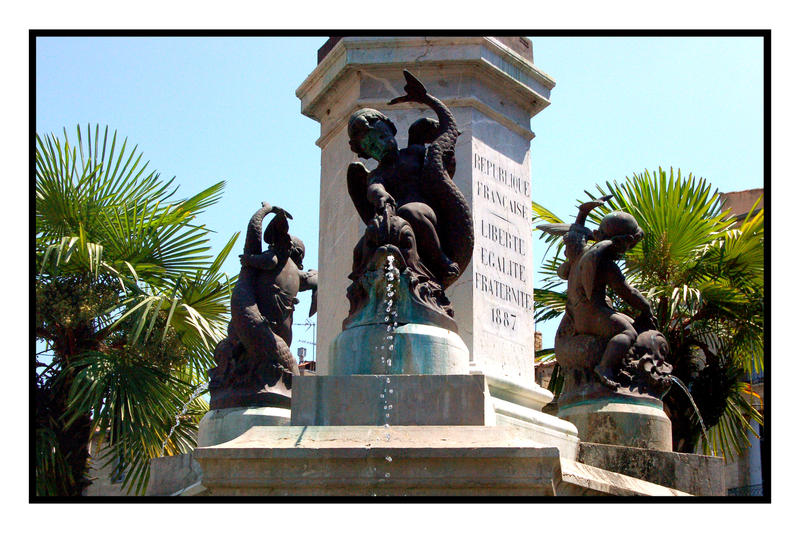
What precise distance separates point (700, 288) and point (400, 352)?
7.44 metres

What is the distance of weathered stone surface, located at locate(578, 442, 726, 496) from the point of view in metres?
8.30

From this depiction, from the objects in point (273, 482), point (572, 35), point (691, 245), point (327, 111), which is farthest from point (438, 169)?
point (691, 245)

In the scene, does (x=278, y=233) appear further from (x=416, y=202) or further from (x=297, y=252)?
(x=416, y=202)

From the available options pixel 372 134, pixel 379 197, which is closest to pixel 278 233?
pixel 372 134

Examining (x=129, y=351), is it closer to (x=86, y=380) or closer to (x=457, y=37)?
(x=86, y=380)

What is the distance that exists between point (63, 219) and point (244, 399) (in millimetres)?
4534

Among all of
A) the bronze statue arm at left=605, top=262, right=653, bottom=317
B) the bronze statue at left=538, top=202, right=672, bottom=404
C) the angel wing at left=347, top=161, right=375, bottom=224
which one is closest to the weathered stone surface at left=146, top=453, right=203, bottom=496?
the angel wing at left=347, top=161, right=375, bottom=224

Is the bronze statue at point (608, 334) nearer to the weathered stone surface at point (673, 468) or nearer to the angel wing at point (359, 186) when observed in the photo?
the weathered stone surface at point (673, 468)

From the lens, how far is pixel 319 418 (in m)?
6.55

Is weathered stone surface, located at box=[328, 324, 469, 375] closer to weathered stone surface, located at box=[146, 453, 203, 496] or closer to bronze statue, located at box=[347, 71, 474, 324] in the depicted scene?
bronze statue, located at box=[347, 71, 474, 324]

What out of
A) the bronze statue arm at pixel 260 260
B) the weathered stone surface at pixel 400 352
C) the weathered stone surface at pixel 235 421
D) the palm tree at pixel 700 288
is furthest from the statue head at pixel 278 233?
the palm tree at pixel 700 288

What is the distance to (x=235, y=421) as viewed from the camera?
8.53m

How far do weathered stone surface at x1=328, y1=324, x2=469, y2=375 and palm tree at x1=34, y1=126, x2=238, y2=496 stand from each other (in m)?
4.22

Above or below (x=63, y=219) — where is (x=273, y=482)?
below
